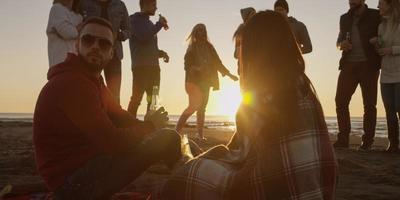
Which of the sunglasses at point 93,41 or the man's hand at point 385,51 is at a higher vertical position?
the sunglasses at point 93,41

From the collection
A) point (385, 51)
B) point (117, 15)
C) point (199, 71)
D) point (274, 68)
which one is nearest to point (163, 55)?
point (199, 71)

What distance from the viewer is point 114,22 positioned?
7023mm

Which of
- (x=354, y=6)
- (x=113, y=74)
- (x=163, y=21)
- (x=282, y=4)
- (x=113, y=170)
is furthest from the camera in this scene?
(x=354, y=6)

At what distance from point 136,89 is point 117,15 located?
1241 mm

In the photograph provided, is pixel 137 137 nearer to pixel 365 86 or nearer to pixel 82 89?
pixel 82 89

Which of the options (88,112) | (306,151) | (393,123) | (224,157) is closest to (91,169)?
(88,112)

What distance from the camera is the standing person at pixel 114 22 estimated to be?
6.90m

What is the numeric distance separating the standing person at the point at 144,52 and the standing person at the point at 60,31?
1.73 m

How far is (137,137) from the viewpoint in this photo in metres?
3.61

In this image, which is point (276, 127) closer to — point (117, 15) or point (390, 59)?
point (117, 15)

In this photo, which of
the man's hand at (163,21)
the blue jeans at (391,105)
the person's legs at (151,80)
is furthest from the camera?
the blue jeans at (391,105)

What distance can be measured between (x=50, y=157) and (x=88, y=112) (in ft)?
1.32

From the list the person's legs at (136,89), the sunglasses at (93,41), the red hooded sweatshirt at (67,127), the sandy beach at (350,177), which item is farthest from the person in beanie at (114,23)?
the red hooded sweatshirt at (67,127)

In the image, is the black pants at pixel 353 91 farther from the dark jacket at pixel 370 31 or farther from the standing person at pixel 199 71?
the standing person at pixel 199 71
